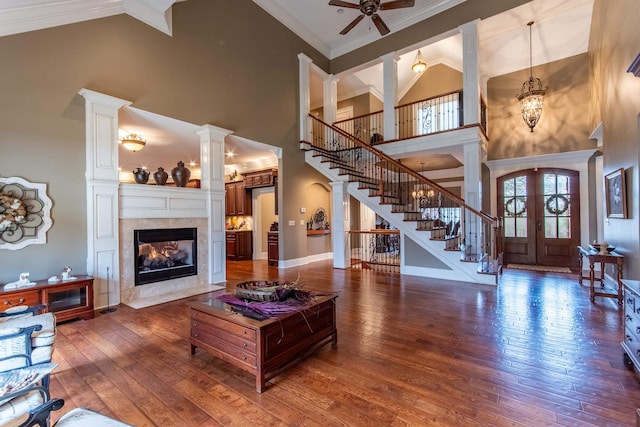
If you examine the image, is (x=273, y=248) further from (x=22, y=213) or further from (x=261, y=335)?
(x=261, y=335)

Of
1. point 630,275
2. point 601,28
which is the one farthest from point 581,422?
point 601,28

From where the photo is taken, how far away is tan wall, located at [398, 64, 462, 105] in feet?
29.5

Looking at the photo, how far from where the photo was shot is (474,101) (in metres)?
5.91

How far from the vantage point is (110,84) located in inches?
163

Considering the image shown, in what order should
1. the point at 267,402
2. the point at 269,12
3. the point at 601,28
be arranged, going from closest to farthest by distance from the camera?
the point at 267,402, the point at 601,28, the point at 269,12

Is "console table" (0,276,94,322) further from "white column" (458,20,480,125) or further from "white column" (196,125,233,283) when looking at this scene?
"white column" (458,20,480,125)

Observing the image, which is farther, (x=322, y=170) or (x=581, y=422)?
(x=322, y=170)

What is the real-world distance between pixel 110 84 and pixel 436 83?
29.5ft

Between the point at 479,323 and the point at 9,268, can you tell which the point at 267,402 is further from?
the point at 9,268

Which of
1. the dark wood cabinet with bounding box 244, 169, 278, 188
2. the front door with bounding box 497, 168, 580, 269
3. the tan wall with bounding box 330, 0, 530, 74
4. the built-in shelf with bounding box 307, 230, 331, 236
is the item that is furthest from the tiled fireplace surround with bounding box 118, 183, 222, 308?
the front door with bounding box 497, 168, 580, 269

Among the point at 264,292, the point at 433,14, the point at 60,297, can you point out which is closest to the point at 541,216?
the point at 433,14

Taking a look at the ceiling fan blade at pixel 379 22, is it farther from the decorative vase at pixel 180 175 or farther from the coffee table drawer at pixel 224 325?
the coffee table drawer at pixel 224 325

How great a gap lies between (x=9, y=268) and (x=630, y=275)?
26.2 ft

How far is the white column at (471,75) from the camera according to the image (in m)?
5.90
